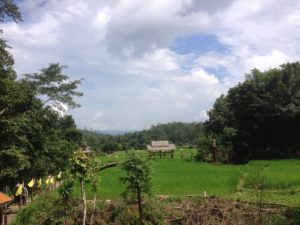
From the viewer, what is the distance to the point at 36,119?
2469cm

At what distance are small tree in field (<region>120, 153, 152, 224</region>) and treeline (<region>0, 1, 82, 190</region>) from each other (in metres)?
6.31

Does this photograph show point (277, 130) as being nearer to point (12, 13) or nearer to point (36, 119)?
point (36, 119)

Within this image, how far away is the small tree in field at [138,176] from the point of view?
49.5ft

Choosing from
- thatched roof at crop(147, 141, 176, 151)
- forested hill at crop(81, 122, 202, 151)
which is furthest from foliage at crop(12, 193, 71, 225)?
forested hill at crop(81, 122, 202, 151)

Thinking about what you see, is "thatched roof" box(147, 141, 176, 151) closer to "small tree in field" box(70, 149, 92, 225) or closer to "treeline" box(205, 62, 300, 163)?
"treeline" box(205, 62, 300, 163)

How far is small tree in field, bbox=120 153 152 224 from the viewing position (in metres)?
15.1

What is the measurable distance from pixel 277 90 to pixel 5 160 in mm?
27239

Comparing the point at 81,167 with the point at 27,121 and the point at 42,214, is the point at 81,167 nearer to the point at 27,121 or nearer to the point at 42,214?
the point at 42,214

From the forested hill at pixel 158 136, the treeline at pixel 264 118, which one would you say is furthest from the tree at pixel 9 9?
the forested hill at pixel 158 136

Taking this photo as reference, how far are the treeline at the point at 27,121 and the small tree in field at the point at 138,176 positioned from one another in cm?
631

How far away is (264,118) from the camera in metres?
41.1

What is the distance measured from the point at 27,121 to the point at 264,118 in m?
A: 25.1

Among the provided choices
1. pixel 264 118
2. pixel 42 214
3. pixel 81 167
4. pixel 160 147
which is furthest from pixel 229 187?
pixel 160 147

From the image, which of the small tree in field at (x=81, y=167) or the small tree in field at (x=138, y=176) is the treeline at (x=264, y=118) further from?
the small tree in field at (x=81, y=167)
